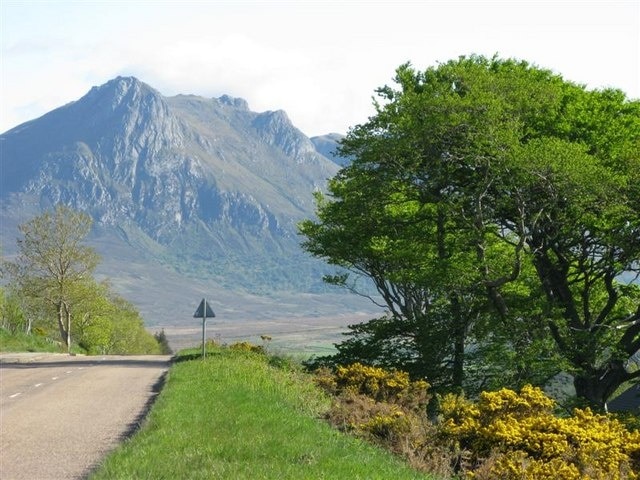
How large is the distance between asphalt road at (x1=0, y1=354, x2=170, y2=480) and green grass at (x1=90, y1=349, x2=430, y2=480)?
82 cm

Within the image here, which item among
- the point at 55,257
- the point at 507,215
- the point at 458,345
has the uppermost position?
the point at 55,257

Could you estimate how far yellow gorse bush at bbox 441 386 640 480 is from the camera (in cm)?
1140

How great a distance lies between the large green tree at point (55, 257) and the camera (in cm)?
7025

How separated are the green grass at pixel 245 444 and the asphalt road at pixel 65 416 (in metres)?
0.82

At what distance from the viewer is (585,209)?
104ft

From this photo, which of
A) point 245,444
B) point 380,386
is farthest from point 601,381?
point 245,444

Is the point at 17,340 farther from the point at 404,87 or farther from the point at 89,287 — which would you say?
the point at 404,87

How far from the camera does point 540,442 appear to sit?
42.5 feet

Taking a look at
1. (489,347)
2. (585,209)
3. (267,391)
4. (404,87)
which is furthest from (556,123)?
(267,391)

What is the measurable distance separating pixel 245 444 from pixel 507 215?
2372 centimetres

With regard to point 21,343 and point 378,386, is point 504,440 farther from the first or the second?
point 21,343

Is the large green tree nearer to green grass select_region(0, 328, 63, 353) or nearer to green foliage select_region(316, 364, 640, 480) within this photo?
green grass select_region(0, 328, 63, 353)

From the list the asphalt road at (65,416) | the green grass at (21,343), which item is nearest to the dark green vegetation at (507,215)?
the asphalt road at (65,416)

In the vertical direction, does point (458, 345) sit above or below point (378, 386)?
above
